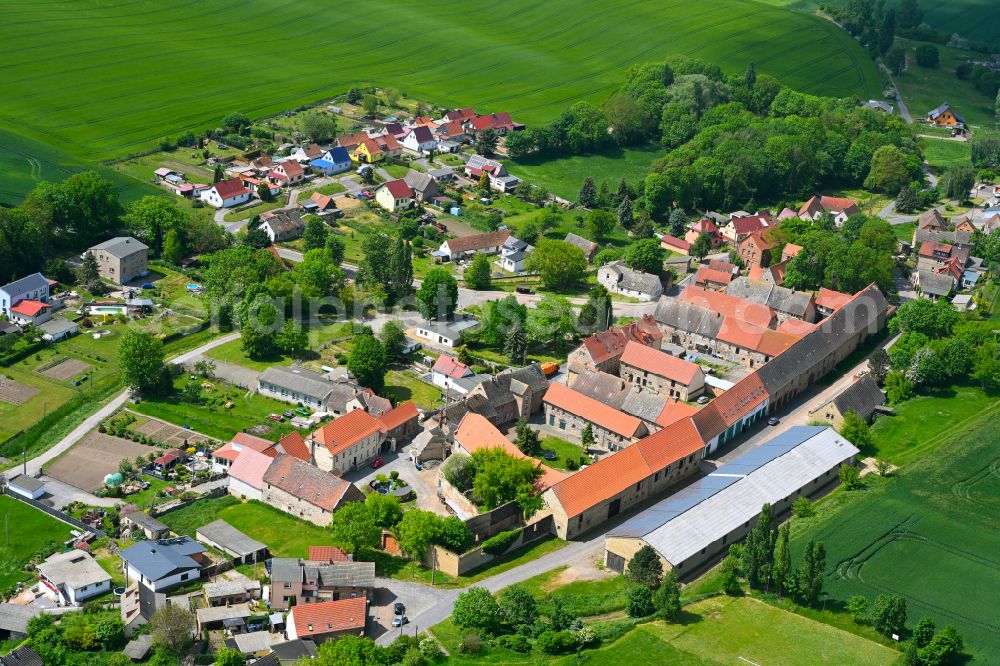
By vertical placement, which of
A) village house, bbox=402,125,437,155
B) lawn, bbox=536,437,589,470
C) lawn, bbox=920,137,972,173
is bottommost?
lawn, bbox=536,437,589,470

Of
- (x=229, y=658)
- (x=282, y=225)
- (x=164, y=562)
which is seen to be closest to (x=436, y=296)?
(x=282, y=225)

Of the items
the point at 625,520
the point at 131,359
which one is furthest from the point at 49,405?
the point at 625,520

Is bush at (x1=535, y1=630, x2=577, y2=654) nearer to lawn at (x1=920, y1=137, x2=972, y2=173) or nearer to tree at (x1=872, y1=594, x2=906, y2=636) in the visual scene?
tree at (x1=872, y1=594, x2=906, y2=636)

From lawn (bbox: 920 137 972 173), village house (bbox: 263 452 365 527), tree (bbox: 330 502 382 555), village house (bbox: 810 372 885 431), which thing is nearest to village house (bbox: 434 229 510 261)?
village house (bbox: 810 372 885 431)

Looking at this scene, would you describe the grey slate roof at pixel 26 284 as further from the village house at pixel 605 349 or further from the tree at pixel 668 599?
the tree at pixel 668 599

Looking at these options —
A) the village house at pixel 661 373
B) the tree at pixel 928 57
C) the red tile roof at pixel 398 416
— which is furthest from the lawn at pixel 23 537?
the tree at pixel 928 57

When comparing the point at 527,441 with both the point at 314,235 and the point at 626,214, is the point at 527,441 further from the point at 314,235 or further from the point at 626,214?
the point at 626,214
